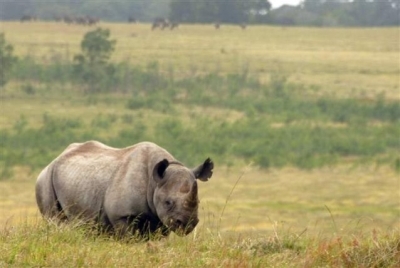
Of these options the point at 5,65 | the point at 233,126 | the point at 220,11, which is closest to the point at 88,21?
the point at 220,11

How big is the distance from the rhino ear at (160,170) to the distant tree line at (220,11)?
241ft

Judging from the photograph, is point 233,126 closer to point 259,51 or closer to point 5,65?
point 5,65

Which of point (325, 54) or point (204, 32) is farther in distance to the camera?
point (204, 32)

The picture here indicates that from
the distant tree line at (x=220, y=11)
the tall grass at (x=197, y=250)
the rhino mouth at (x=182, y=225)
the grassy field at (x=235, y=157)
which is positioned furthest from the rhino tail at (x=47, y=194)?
the distant tree line at (x=220, y=11)

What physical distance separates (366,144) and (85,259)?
83.7ft

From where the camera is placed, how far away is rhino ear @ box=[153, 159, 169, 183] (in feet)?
27.7

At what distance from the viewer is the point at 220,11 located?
86625 mm

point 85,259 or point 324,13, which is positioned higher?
point 85,259

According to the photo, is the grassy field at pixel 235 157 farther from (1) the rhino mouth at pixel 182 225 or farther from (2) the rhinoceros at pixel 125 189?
(2) the rhinoceros at pixel 125 189

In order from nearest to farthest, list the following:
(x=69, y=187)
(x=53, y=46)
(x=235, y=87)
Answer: (x=69, y=187) < (x=235, y=87) < (x=53, y=46)

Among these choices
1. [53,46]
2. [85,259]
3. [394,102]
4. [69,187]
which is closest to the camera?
[85,259]

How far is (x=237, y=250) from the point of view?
6.67 meters

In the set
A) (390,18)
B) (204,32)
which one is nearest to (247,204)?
(204,32)

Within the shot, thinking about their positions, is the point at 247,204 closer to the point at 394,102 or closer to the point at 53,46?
the point at 394,102
